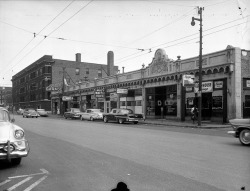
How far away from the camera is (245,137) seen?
11.5m

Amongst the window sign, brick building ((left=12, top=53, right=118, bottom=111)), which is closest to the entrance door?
the window sign

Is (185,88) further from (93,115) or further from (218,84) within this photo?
(93,115)

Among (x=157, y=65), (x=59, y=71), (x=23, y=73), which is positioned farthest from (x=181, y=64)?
(x=23, y=73)

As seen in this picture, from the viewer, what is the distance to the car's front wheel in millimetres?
11412

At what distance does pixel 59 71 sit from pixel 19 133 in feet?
210

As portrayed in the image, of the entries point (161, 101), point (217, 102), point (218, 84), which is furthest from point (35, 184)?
point (161, 101)

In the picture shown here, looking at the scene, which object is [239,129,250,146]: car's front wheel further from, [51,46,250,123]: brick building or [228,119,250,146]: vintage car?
[51,46,250,123]: brick building

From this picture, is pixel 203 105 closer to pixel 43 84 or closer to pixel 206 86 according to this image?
pixel 206 86

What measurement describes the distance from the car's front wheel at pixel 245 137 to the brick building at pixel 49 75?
169 ft

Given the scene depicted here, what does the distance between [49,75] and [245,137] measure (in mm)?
62334

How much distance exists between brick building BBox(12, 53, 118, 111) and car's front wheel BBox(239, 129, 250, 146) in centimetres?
5146

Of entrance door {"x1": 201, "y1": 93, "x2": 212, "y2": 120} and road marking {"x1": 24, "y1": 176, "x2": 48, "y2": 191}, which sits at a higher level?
entrance door {"x1": 201, "y1": 93, "x2": 212, "y2": 120}

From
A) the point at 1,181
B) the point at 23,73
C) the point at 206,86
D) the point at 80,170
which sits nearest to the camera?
the point at 1,181

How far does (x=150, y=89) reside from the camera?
112ft
